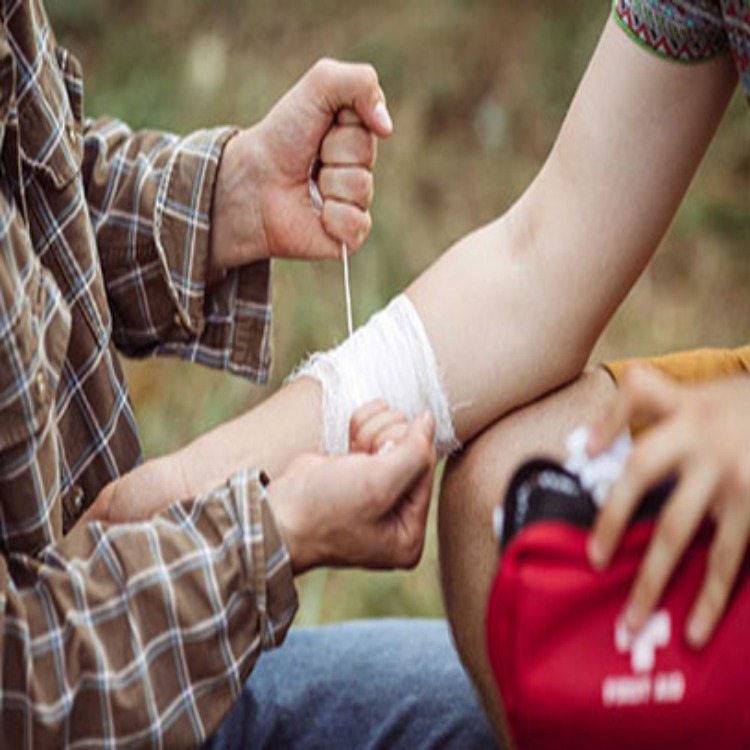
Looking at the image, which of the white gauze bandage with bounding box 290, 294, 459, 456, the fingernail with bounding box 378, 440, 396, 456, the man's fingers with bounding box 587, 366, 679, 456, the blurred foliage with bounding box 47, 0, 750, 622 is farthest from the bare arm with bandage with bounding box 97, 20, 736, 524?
the blurred foliage with bounding box 47, 0, 750, 622

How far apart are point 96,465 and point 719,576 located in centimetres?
60

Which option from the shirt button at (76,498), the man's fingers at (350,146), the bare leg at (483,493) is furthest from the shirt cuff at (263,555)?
the man's fingers at (350,146)

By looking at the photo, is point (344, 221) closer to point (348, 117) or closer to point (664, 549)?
point (348, 117)

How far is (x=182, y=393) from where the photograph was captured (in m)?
2.09

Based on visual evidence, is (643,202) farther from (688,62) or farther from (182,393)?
(182,393)

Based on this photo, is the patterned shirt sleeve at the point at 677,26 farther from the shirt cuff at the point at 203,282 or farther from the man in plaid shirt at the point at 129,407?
the shirt cuff at the point at 203,282

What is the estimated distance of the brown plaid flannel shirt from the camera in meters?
0.85

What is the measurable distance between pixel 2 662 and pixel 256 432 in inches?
11.0

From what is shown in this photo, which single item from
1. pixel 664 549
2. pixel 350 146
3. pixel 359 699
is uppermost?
pixel 350 146

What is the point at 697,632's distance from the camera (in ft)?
2.09

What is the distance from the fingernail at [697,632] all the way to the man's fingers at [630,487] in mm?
48

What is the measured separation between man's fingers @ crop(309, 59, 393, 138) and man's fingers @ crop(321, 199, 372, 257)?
0.23 ft

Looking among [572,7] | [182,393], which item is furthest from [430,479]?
[572,7]

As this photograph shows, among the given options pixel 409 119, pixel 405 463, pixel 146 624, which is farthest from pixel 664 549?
pixel 409 119
